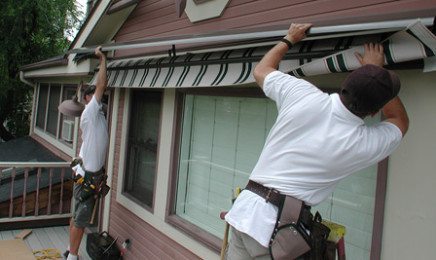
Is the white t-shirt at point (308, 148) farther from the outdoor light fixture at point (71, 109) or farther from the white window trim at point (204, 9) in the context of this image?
the outdoor light fixture at point (71, 109)

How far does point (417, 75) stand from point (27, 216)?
18.7 ft

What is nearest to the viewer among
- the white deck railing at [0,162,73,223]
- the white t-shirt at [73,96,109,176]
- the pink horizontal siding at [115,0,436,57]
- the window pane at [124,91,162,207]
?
the pink horizontal siding at [115,0,436,57]

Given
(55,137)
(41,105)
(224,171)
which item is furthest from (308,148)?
(41,105)

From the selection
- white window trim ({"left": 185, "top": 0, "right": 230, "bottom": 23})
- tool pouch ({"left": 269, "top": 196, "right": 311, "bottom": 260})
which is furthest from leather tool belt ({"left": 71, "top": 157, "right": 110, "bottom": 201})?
tool pouch ({"left": 269, "top": 196, "right": 311, "bottom": 260})

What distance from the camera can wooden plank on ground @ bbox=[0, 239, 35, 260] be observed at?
5160mm

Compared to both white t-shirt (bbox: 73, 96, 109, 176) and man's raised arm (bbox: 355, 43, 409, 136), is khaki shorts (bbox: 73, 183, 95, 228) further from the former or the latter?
man's raised arm (bbox: 355, 43, 409, 136)

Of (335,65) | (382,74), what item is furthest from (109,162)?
(382,74)

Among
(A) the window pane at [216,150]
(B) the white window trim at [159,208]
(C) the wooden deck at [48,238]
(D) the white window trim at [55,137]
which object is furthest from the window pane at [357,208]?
(D) the white window trim at [55,137]

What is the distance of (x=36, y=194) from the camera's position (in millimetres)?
6379

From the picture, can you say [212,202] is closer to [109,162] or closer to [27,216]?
[109,162]

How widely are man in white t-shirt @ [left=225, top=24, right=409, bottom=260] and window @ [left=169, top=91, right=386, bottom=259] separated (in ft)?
2.05

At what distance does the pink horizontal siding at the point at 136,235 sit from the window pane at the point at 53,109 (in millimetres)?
4499

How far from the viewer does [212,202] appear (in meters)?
4.02

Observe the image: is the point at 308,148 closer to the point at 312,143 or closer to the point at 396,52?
the point at 312,143
